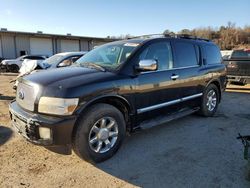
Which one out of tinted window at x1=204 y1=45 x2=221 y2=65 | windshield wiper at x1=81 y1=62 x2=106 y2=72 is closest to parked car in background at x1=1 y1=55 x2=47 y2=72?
tinted window at x1=204 y1=45 x2=221 y2=65

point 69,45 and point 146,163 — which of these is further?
point 69,45

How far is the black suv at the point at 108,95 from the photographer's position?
3457 millimetres

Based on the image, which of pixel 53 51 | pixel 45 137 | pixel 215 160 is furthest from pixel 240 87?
pixel 53 51

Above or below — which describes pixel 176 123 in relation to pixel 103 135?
below

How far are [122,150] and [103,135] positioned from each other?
63cm

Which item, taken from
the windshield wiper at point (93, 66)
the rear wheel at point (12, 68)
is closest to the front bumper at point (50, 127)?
the windshield wiper at point (93, 66)

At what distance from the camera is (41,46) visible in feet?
103

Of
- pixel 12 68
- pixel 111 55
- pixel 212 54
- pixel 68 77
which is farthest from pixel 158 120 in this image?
pixel 12 68

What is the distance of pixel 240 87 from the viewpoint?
12312 millimetres

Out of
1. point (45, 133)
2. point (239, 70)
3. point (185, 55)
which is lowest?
point (45, 133)

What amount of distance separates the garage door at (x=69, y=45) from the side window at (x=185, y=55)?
29.2 m

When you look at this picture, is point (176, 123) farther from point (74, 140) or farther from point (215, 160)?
point (74, 140)

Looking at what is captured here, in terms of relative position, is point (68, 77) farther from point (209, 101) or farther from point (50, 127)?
point (209, 101)

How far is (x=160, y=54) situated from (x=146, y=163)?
211cm
